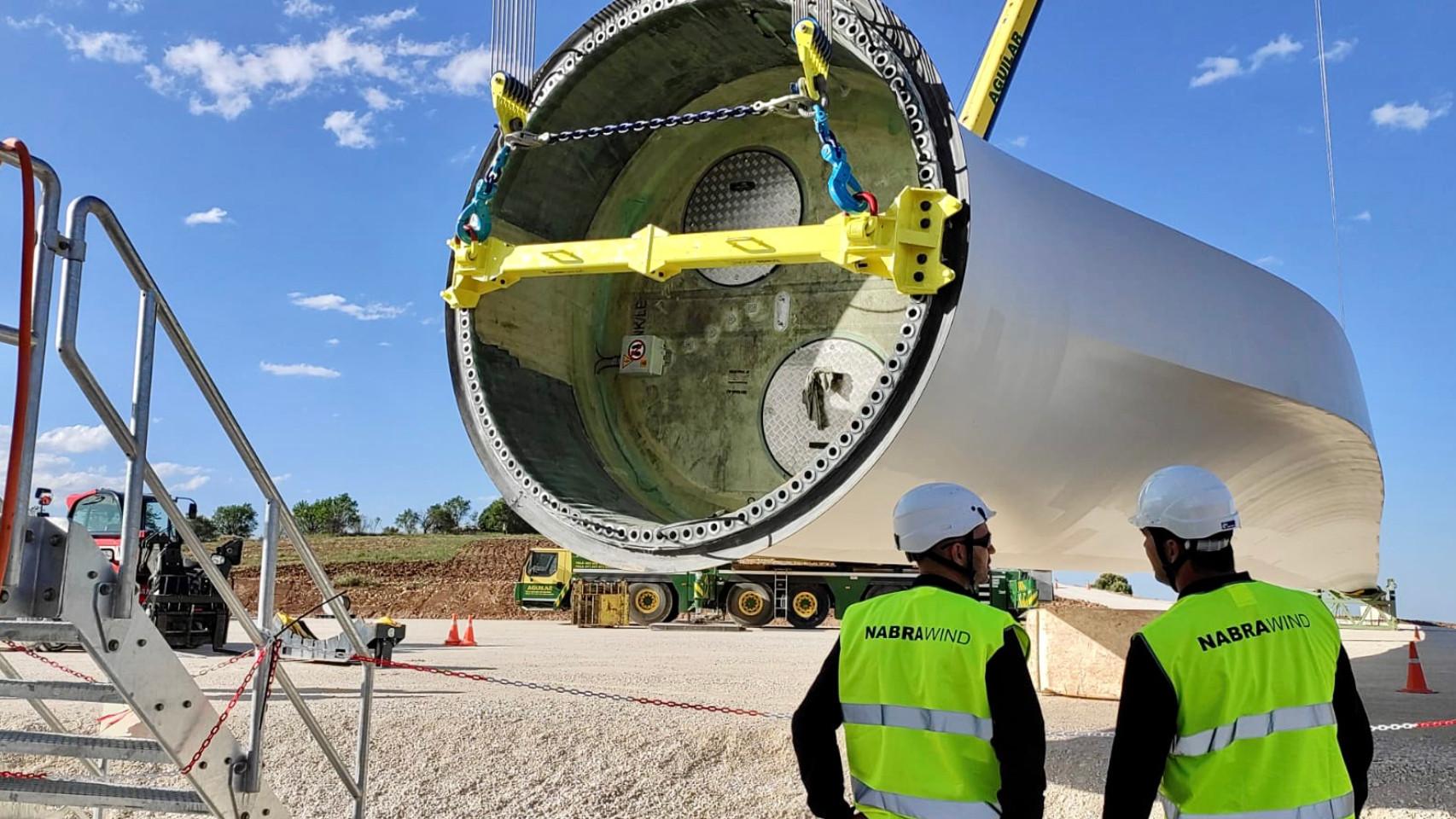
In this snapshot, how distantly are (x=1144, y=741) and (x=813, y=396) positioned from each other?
248cm

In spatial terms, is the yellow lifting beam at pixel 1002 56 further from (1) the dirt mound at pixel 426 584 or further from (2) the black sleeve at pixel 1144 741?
(1) the dirt mound at pixel 426 584

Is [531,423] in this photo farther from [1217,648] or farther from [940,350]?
[1217,648]

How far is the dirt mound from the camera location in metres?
23.6

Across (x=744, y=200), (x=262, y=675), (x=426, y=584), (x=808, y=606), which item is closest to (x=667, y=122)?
(x=744, y=200)

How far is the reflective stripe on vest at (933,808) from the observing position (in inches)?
87.5

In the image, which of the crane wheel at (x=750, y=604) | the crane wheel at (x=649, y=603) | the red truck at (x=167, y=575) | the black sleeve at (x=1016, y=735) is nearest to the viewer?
the black sleeve at (x=1016, y=735)

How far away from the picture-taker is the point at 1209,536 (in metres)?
2.37

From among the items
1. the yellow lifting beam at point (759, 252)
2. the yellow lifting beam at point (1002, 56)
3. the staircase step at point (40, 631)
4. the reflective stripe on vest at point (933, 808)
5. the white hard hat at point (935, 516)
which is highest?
the yellow lifting beam at point (1002, 56)

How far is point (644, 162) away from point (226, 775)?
2.78 meters

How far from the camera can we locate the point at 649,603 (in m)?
18.3

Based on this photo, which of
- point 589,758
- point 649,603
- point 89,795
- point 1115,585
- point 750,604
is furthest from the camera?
point 1115,585

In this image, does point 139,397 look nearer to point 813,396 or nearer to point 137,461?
point 137,461

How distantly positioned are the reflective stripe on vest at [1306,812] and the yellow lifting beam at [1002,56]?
7.88 meters

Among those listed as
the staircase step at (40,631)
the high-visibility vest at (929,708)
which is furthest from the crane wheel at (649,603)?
the high-visibility vest at (929,708)
